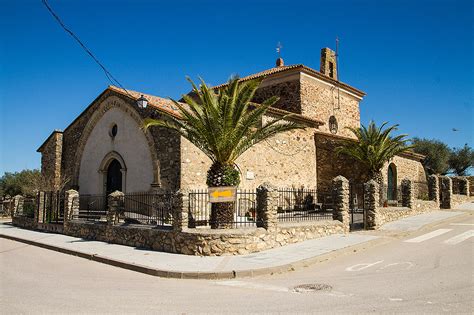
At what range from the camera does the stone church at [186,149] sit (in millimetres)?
16797

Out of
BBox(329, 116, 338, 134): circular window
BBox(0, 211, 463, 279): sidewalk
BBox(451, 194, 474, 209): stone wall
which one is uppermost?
BBox(329, 116, 338, 134): circular window

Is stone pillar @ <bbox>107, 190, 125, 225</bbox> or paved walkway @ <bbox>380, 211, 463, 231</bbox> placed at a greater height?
stone pillar @ <bbox>107, 190, 125, 225</bbox>

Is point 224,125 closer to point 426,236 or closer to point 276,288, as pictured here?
point 276,288

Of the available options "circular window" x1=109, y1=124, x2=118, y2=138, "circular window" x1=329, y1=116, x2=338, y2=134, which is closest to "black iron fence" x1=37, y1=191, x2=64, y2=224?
"circular window" x1=109, y1=124, x2=118, y2=138

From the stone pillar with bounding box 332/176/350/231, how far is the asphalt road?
10.4 feet

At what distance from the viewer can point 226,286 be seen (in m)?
7.90

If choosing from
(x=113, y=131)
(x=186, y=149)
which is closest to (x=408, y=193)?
(x=186, y=149)

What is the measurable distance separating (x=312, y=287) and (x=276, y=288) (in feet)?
2.25

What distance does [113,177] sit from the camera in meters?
20.8

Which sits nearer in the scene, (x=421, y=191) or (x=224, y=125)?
(x=224, y=125)

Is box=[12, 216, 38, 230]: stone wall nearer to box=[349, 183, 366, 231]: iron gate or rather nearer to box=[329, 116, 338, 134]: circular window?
box=[349, 183, 366, 231]: iron gate

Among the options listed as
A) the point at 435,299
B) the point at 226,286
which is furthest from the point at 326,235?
the point at 435,299

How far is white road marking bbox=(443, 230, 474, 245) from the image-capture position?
1190 centimetres

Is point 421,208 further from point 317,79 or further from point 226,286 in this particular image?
point 226,286
